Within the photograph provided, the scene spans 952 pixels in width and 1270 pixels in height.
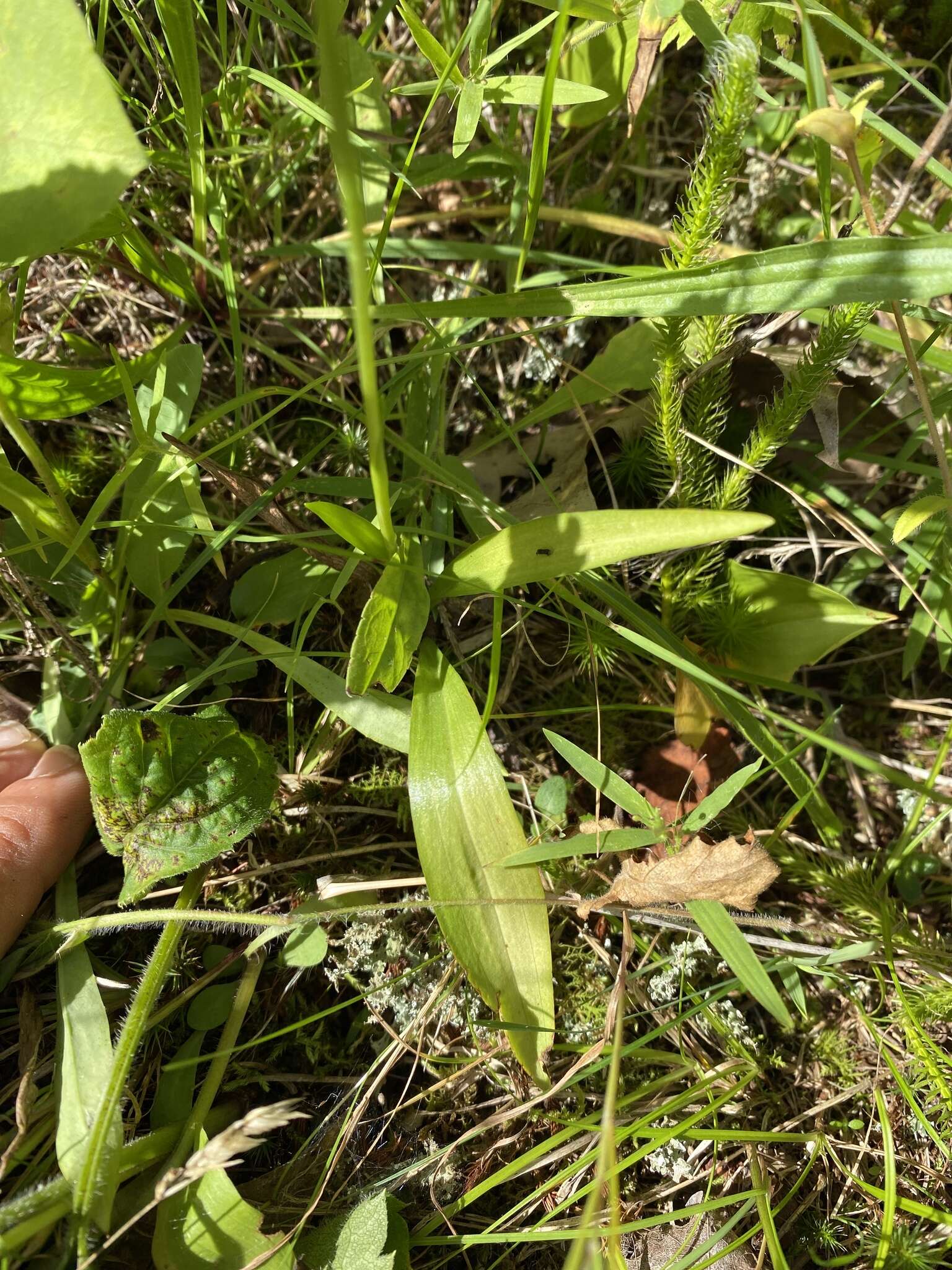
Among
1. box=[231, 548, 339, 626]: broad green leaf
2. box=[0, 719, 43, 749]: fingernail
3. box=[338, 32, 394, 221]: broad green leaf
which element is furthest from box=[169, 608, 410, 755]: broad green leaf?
box=[338, 32, 394, 221]: broad green leaf

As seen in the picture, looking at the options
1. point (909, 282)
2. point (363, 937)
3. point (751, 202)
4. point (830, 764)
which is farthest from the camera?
point (751, 202)

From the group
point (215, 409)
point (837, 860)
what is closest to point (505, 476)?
point (215, 409)

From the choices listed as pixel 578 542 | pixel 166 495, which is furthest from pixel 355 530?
pixel 166 495

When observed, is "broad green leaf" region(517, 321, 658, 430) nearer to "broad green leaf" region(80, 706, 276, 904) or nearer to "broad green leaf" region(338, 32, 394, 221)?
"broad green leaf" region(338, 32, 394, 221)

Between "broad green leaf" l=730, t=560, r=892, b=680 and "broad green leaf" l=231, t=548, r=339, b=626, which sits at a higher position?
"broad green leaf" l=231, t=548, r=339, b=626

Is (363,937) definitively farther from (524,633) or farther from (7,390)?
(7,390)

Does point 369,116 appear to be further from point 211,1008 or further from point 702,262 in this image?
point 211,1008

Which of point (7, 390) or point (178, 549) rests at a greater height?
point (7, 390)
